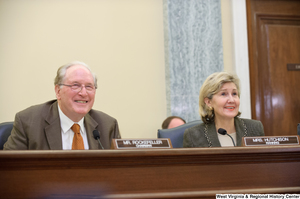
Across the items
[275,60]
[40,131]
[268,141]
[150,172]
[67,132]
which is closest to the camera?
[150,172]

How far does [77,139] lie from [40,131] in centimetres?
22

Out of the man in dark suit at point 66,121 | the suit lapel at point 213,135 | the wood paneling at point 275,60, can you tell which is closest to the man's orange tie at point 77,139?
the man in dark suit at point 66,121

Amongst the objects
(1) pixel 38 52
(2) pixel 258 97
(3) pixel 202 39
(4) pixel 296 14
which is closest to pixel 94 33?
(1) pixel 38 52

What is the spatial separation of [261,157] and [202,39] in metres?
2.47

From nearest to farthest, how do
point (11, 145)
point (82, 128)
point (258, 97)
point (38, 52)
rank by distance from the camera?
point (11, 145) → point (82, 128) → point (38, 52) → point (258, 97)

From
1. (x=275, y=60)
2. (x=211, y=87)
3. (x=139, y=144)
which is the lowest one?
(x=139, y=144)

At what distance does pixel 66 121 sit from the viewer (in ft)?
6.35

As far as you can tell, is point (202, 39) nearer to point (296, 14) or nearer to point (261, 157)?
point (296, 14)

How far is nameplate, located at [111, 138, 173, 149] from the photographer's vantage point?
1206mm

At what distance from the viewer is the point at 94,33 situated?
11.2 ft

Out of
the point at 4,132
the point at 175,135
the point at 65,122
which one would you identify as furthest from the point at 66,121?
the point at 175,135

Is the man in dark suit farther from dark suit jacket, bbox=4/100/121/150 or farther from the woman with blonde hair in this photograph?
the woman with blonde hair

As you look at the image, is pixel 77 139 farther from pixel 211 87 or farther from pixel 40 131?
pixel 211 87

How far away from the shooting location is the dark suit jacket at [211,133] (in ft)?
6.95
